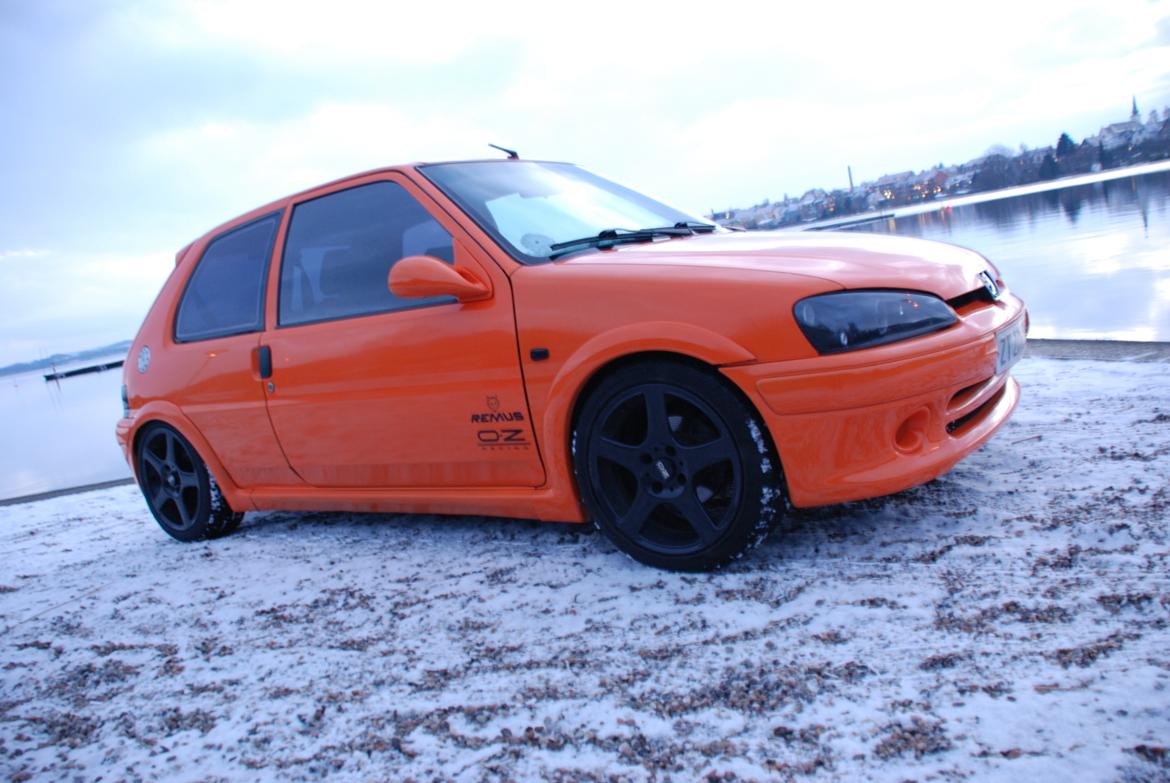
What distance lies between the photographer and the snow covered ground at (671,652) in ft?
5.27

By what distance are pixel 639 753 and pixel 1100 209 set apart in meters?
20.5

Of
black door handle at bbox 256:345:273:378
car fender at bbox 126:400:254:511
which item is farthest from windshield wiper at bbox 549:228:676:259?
car fender at bbox 126:400:254:511

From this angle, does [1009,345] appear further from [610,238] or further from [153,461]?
[153,461]

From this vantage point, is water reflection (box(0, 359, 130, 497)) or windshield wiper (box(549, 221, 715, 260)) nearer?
windshield wiper (box(549, 221, 715, 260))

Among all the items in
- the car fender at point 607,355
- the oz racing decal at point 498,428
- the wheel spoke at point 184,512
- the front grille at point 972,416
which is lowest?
the wheel spoke at point 184,512

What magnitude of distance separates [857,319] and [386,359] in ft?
5.70

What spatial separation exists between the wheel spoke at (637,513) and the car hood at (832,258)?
0.75 meters

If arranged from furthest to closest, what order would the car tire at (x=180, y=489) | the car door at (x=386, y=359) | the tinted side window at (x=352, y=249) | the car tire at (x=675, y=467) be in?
1. the car tire at (x=180, y=489)
2. the tinted side window at (x=352, y=249)
3. the car door at (x=386, y=359)
4. the car tire at (x=675, y=467)

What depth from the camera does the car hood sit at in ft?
7.72

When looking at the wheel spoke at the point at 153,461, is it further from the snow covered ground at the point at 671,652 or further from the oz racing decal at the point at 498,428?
the oz racing decal at the point at 498,428

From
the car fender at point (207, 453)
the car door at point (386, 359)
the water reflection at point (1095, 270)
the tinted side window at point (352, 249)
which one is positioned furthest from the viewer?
the water reflection at point (1095, 270)

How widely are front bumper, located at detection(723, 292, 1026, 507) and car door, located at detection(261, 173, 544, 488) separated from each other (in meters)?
0.90

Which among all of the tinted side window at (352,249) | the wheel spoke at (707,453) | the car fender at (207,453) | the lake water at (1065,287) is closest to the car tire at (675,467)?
the wheel spoke at (707,453)

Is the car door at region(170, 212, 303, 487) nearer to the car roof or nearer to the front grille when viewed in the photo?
the car roof
